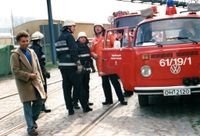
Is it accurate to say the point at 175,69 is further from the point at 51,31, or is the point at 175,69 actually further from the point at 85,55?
the point at 51,31

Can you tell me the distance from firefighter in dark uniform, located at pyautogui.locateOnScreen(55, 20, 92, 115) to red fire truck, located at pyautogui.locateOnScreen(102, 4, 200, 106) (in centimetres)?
86

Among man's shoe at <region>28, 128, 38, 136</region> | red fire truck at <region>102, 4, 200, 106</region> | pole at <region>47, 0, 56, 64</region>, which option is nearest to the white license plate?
red fire truck at <region>102, 4, 200, 106</region>

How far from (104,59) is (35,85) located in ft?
8.36

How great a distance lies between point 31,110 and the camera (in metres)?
7.94

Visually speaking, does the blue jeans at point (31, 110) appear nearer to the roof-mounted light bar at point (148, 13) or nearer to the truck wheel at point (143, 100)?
the truck wheel at point (143, 100)

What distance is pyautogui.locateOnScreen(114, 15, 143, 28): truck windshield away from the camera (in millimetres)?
17297

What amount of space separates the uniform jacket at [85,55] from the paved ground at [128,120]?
1051 millimetres

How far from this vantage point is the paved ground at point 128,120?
754 centimetres

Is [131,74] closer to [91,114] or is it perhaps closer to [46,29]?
[91,114]

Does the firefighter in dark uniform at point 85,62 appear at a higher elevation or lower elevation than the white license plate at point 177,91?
higher

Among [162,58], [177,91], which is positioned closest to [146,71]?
[162,58]

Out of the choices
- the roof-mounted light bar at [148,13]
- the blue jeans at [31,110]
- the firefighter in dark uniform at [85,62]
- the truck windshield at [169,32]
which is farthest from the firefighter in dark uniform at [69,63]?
the roof-mounted light bar at [148,13]

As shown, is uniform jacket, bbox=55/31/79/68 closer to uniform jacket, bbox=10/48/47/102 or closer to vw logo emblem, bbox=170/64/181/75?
uniform jacket, bbox=10/48/47/102

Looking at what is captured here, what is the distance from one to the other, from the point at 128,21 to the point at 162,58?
362 inches
